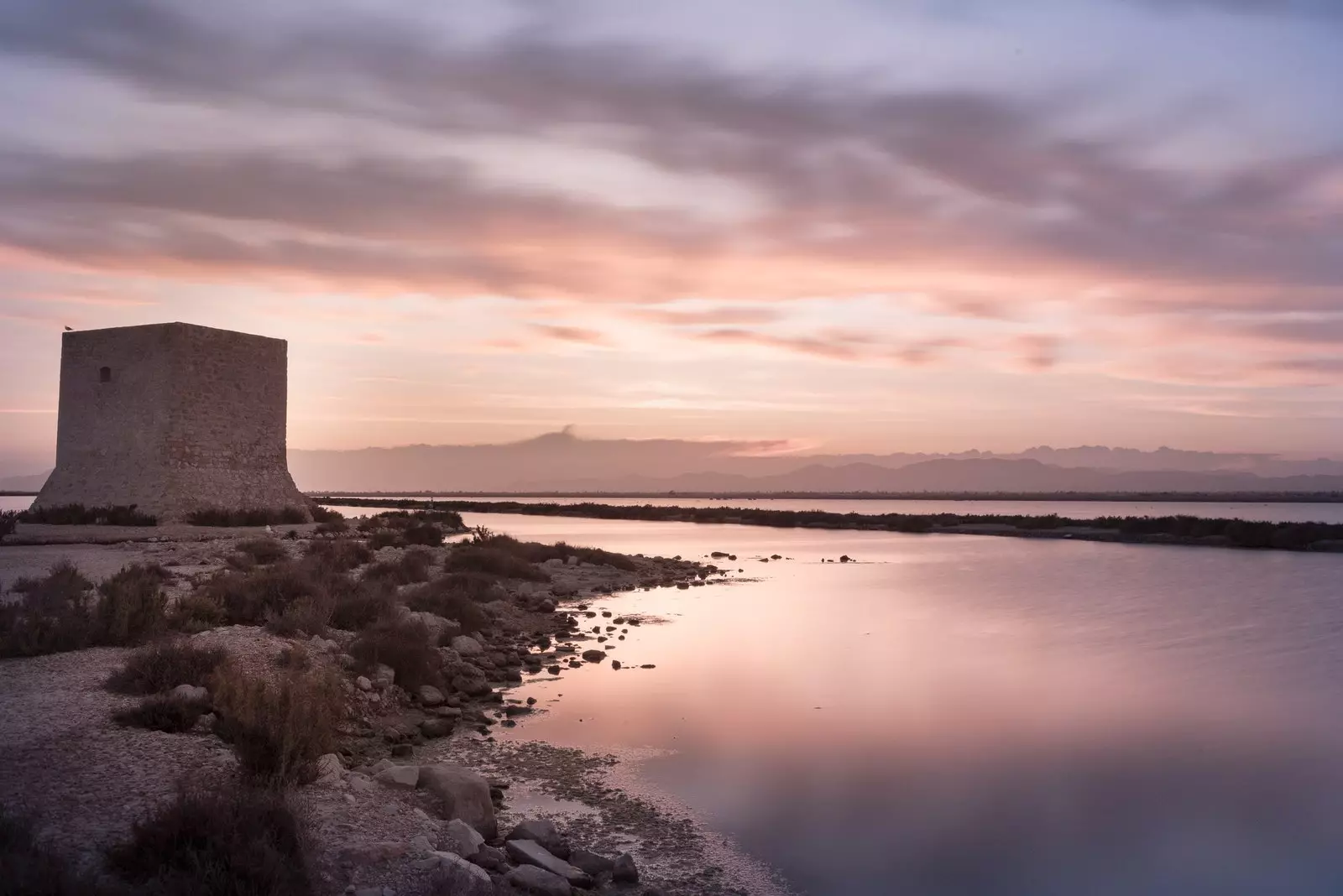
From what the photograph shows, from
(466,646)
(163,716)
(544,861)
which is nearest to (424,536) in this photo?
(466,646)

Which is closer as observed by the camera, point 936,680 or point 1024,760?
point 1024,760

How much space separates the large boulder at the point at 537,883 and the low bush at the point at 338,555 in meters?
11.3

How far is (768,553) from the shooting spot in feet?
120

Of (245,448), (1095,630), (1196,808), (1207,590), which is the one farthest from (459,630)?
(1207,590)

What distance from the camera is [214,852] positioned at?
4.37 m

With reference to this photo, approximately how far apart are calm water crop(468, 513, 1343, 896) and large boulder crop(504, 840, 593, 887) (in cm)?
141

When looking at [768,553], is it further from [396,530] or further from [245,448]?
[245,448]

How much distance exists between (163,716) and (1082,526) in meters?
50.3

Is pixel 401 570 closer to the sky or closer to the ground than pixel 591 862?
closer to the sky

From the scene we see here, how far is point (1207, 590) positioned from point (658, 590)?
44.3ft

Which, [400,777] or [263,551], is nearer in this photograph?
[400,777]

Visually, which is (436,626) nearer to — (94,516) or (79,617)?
(79,617)

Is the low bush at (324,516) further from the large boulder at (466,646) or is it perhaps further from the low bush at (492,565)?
the large boulder at (466,646)

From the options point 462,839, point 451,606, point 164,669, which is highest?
point 164,669
